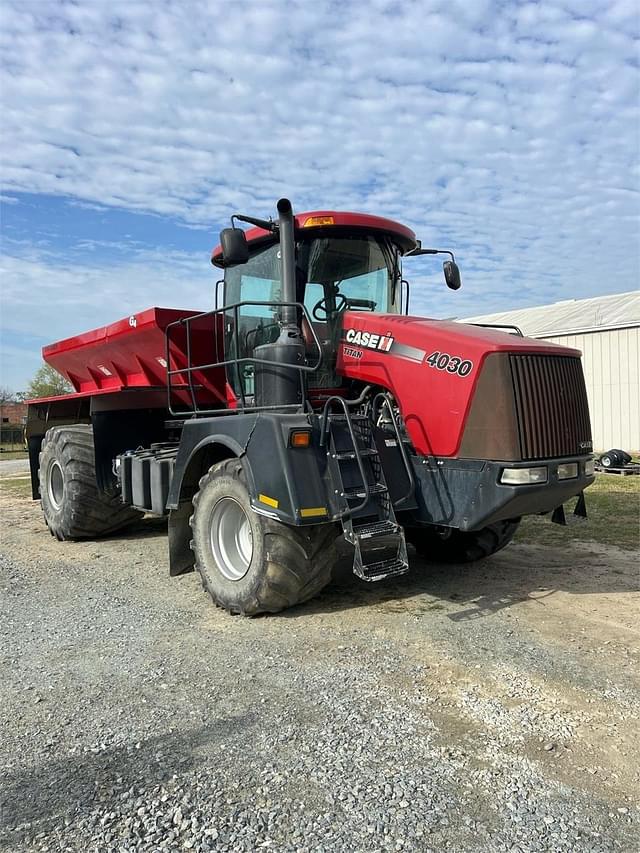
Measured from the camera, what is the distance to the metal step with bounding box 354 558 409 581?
4348 mm

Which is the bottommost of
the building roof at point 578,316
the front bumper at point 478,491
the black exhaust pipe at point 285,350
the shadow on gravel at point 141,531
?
the shadow on gravel at point 141,531

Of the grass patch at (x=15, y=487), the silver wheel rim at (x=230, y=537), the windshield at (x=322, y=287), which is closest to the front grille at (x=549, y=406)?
the windshield at (x=322, y=287)

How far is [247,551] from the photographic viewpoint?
5.15 meters

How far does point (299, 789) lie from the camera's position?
2707mm

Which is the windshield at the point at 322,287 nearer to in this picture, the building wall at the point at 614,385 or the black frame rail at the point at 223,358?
the black frame rail at the point at 223,358

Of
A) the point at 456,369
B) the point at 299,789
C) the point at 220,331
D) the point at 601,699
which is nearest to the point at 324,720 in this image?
the point at 299,789

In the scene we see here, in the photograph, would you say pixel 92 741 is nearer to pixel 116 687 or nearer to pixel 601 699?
pixel 116 687

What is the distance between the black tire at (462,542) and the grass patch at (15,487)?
30.1 feet

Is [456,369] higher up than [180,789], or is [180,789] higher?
[456,369]

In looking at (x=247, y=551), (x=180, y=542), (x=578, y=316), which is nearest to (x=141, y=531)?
(x=180, y=542)

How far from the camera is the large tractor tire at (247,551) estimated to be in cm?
458

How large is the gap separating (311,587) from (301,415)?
1.19m

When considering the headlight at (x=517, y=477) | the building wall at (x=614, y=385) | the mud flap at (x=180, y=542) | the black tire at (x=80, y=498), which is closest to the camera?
the headlight at (x=517, y=477)

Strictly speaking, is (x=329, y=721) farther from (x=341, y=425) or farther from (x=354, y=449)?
(x=341, y=425)
